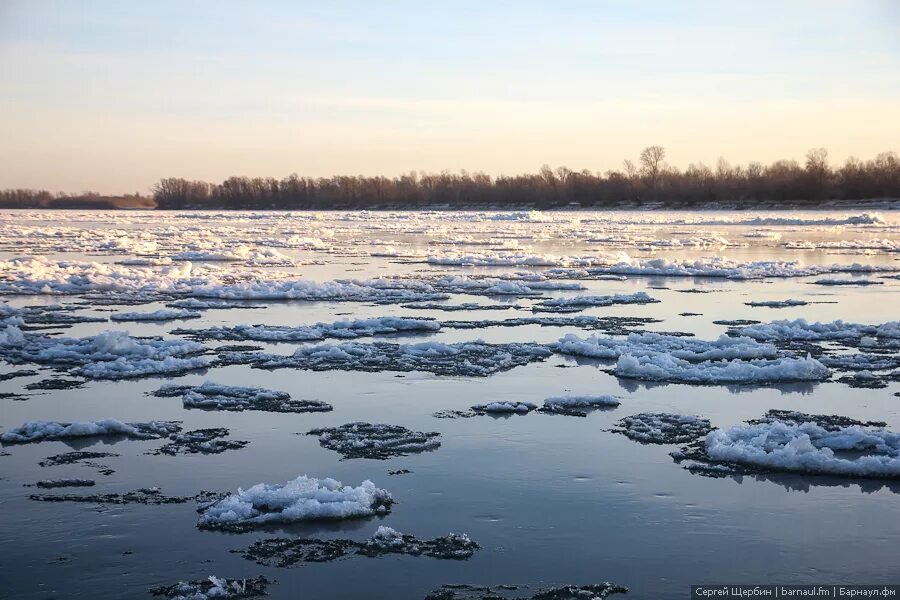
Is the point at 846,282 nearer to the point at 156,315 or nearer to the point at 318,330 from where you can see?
the point at 318,330

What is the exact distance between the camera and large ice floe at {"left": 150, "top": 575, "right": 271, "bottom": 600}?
4.72 metres

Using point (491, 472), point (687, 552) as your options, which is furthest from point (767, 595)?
point (491, 472)

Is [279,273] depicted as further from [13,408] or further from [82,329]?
[13,408]

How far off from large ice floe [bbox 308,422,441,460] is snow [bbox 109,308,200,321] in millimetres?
7247

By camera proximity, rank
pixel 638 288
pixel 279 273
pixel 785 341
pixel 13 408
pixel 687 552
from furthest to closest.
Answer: pixel 279 273
pixel 638 288
pixel 785 341
pixel 13 408
pixel 687 552

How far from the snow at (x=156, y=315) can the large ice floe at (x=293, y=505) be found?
8686 mm

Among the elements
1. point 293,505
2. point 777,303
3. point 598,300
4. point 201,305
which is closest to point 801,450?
point 293,505

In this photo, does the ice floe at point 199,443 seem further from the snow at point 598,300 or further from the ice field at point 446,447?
the snow at point 598,300

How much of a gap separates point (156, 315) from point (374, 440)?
784cm

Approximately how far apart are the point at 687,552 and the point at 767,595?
0.60m

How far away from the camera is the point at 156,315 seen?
46.8ft

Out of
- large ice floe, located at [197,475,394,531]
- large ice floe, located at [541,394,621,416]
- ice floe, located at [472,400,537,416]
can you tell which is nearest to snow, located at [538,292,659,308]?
large ice floe, located at [541,394,621,416]

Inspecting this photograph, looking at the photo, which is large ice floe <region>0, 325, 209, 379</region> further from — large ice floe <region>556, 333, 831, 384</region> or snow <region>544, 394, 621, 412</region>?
large ice floe <region>556, 333, 831, 384</region>

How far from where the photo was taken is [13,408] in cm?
850
